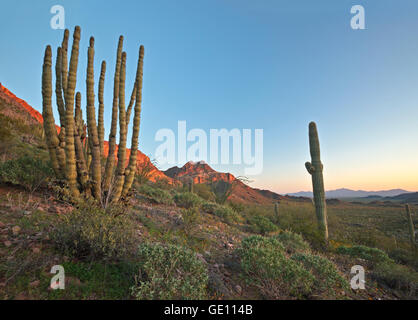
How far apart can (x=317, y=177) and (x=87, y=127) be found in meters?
9.71

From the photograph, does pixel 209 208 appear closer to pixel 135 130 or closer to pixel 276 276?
pixel 135 130

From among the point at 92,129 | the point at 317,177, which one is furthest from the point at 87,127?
the point at 317,177

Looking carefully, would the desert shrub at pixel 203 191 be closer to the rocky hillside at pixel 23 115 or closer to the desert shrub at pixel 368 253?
the rocky hillside at pixel 23 115

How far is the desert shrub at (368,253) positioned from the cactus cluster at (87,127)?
7768mm

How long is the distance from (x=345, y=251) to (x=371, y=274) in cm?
225

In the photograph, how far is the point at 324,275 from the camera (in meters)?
3.35

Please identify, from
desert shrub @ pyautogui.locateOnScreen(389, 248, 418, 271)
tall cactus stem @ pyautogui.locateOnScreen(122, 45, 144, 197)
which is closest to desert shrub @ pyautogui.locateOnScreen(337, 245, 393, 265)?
desert shrub @ pyautogui.locateOnScreen(389, 248, 418, 271)

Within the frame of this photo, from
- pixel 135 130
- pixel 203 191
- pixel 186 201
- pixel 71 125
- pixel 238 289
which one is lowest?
pixel 238 289

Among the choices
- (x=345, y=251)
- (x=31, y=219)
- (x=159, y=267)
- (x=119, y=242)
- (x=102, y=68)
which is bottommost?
(x=345, y=251)

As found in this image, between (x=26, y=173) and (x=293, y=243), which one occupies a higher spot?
(x=26, y=173)

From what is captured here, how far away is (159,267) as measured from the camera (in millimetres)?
2646

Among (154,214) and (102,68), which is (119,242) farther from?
(102,68)
